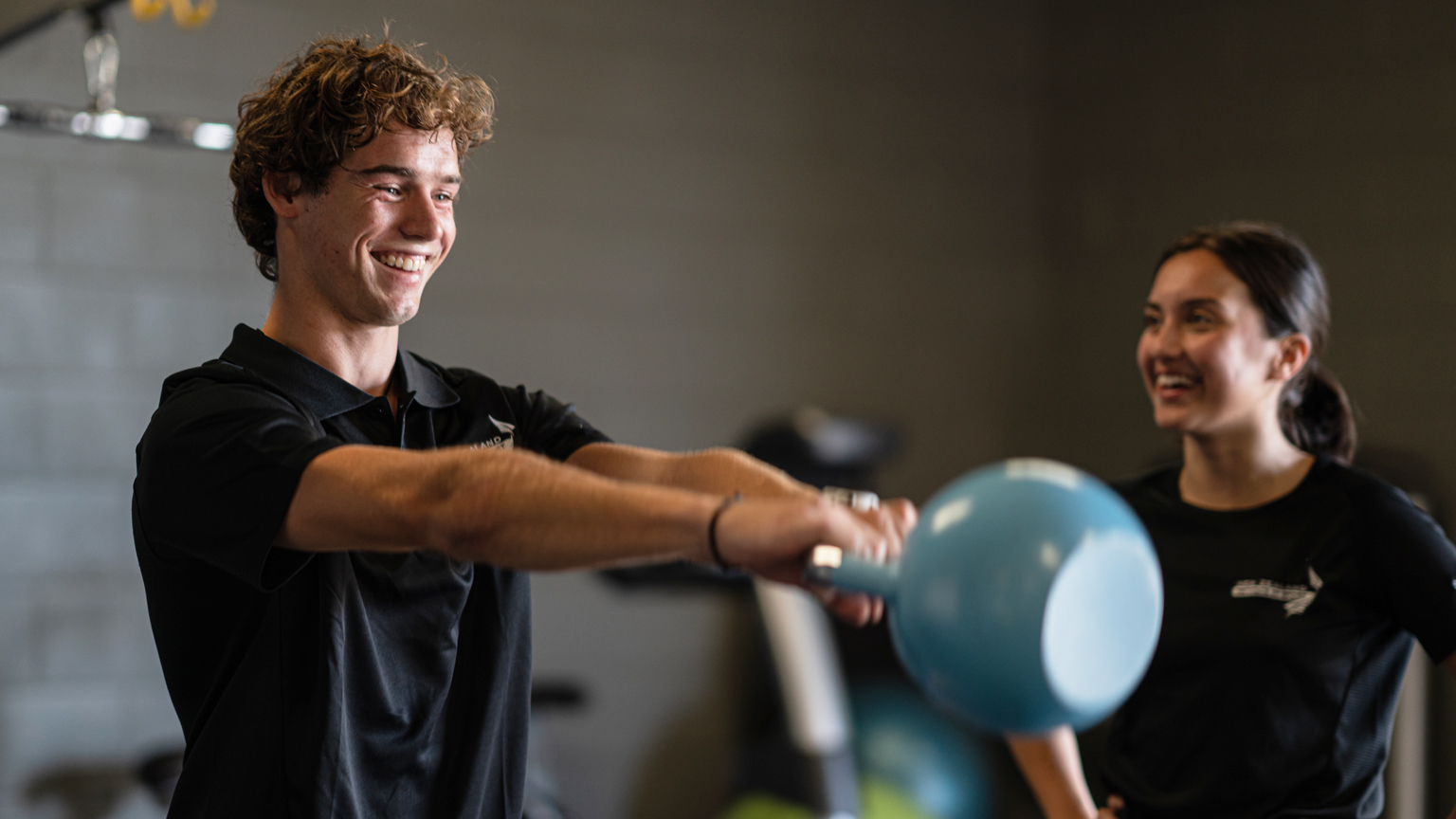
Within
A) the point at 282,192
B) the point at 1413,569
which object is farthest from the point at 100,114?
the point at 1413,569

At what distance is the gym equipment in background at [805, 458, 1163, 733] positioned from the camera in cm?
92

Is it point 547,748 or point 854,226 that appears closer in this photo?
point 547,748

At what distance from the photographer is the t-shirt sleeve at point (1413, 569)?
164cm

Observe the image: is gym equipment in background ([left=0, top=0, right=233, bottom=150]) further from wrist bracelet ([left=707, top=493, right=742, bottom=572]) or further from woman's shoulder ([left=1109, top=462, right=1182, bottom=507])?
woman's shoulder ([left=1109, top=462, right=1182, bottom=507])

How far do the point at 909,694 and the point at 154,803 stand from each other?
2179 mm

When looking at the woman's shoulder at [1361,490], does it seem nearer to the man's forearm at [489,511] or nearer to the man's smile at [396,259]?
the man's forearm at [489,511]

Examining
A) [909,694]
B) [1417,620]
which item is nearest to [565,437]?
[1417,620]

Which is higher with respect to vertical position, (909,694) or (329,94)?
(329,94)

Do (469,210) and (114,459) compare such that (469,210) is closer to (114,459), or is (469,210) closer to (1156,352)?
(114,459)

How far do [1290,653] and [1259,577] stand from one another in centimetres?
12

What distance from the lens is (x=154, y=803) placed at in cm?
300

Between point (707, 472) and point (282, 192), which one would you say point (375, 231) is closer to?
point (282, 192)

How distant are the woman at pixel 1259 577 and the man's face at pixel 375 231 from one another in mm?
1187

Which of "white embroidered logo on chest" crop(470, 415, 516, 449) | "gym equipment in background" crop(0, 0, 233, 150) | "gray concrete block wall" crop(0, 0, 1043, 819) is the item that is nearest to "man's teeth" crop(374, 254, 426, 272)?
"white embroidered logo on chest" crop(470, 415, 516, 449)
